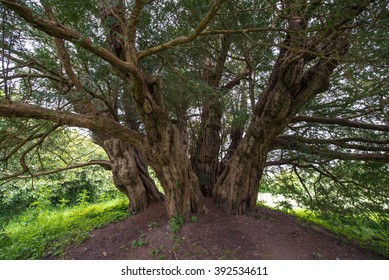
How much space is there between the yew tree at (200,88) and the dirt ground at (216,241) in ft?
0.99

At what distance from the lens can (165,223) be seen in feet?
9.53

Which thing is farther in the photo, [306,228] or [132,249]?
[306,228]

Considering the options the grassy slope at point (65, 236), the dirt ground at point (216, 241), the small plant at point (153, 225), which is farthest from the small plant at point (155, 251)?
the grassy slope at point (65, 236)

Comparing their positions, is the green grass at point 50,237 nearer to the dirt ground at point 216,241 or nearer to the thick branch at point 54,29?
the dirt ground at point 216,241

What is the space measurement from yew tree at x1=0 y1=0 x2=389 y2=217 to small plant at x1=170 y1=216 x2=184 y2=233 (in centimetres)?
9

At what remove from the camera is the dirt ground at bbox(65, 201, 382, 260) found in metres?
2.35

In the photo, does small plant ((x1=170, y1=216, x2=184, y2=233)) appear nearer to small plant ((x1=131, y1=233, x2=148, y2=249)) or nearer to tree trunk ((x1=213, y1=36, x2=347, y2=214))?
small plant ((x1=131, y1=233, x2=148, y2=249))

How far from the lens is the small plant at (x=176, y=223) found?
266 centimetres

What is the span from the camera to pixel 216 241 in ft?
8.04
